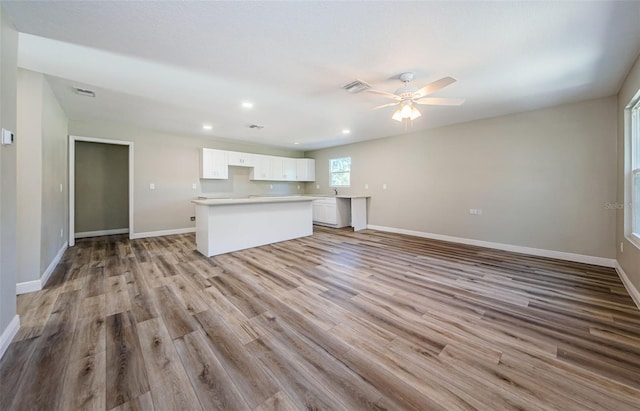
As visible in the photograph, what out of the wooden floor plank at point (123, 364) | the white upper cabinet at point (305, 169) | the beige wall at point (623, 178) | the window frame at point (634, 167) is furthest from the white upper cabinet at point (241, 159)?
the window frame at point (634, 167)

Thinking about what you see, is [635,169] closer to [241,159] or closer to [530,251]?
[530,251]

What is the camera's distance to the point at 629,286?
255 cm

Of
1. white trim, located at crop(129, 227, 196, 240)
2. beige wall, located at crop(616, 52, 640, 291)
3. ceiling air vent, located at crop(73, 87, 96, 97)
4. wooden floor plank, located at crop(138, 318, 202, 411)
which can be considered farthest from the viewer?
white trim, located at crop(129, 227, 196, 240)

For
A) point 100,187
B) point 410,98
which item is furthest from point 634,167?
point 100,187

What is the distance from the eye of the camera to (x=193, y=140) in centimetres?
591

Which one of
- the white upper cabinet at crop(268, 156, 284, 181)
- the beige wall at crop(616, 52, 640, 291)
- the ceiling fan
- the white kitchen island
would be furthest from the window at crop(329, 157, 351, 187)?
the beige wall at crop(616, 52, 640, 291)

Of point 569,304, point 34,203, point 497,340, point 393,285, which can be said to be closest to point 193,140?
point 34,203

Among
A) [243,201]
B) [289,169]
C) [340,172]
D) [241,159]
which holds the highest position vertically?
[241,159]

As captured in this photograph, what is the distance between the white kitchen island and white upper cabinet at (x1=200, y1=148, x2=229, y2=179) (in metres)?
1.94

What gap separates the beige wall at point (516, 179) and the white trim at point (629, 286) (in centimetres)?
47

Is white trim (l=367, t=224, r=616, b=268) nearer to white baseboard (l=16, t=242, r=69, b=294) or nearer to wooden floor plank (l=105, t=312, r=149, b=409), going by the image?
wooden floor plank (l=105, t=312, r=149, b=409)

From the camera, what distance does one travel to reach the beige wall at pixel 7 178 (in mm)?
1666

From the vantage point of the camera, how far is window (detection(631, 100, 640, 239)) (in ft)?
8.63

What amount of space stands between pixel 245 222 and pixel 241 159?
2.77 metres
